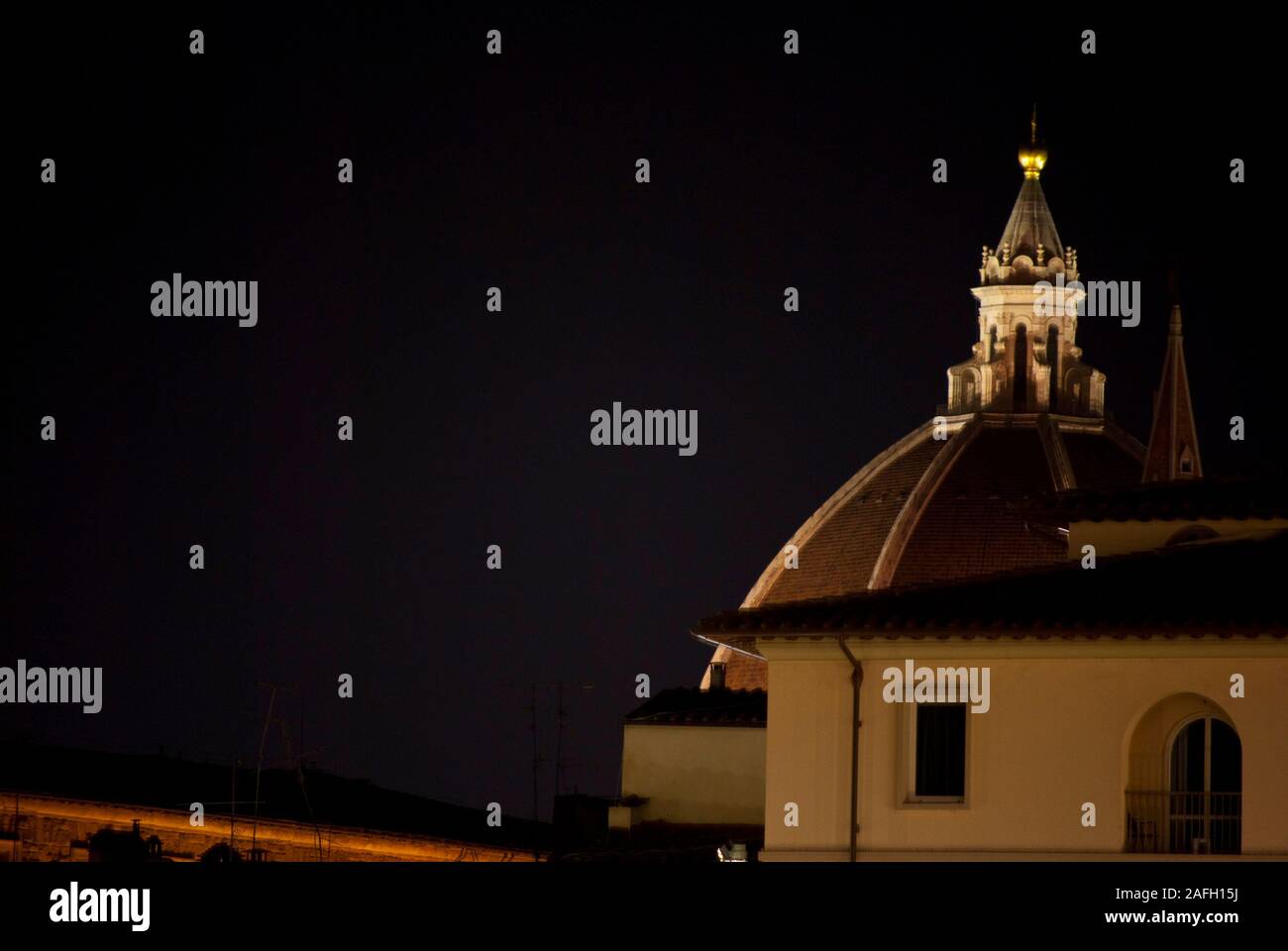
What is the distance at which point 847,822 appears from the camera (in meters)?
32.0

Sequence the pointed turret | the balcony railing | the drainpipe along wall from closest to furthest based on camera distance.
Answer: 1. the balcony railing
2. the drainpipe along wall
3. the pointed turret

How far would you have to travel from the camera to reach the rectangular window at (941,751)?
31656mm

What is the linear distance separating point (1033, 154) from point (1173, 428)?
22474 mm

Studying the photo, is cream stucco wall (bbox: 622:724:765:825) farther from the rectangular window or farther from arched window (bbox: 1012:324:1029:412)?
arched window (bbox: 1012:324:1029:412)

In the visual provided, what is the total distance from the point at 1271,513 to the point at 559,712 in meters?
22.4

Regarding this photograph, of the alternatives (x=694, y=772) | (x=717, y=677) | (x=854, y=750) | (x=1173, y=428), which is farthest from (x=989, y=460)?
(x=854, y=750)

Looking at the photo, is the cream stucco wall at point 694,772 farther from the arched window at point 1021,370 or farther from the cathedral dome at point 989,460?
the arched window at point 1021,370

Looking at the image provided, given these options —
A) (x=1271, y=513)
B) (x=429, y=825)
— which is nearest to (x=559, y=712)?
(x=429, y=825)

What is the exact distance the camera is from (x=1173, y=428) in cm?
6888

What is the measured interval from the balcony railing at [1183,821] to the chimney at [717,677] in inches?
1317

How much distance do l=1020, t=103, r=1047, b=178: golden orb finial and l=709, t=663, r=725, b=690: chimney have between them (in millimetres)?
24864

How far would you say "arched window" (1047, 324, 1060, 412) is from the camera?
8756 centimetres

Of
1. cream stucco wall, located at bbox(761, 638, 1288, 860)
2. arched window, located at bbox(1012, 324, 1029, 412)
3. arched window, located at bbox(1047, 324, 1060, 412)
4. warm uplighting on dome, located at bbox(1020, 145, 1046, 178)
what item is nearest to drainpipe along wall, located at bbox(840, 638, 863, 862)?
cream stucco wall, located at bbox(761, 638, 1288, 860)

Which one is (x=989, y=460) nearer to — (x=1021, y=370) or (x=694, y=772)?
(x=1021, y=370)
